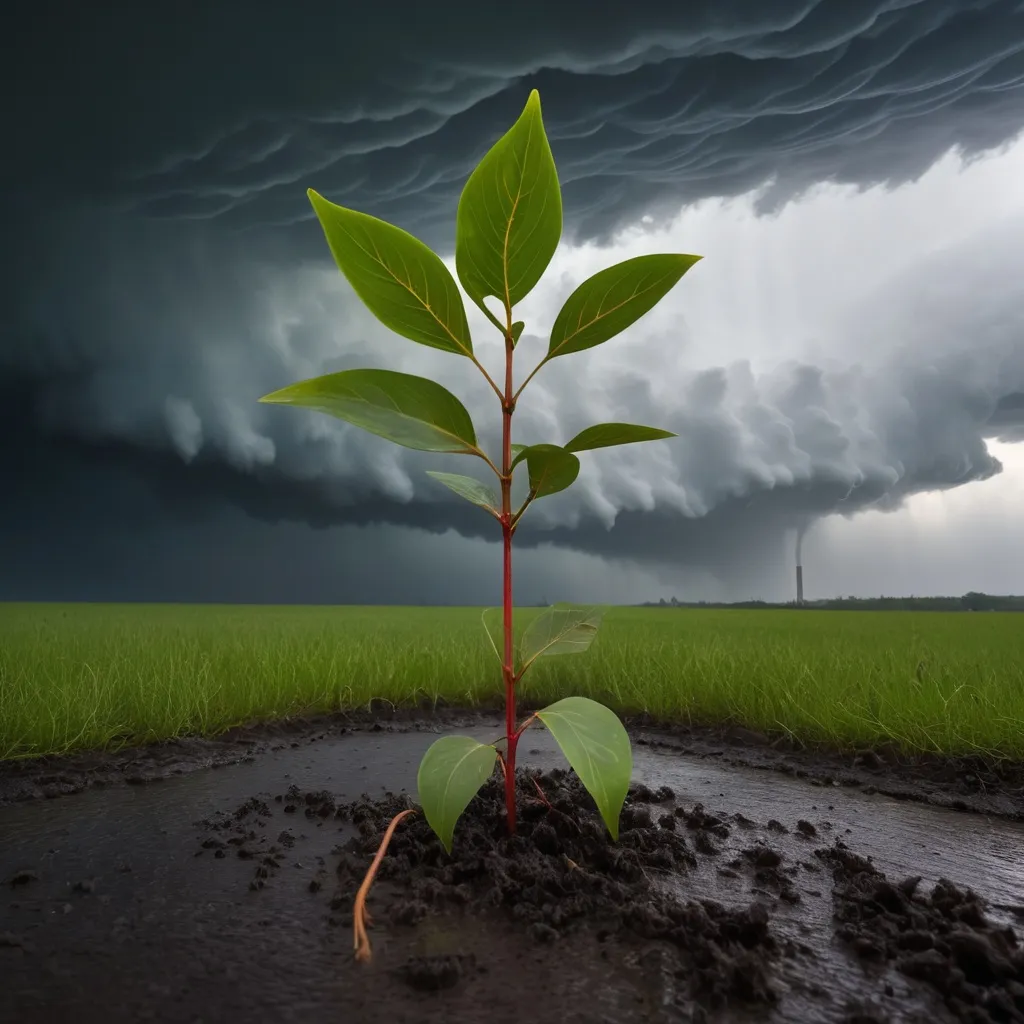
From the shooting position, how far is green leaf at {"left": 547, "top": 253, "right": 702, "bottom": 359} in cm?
120

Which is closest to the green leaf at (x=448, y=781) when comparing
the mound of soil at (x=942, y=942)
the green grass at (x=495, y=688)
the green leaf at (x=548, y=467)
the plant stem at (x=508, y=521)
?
the plant stem at (x=508, y=521)

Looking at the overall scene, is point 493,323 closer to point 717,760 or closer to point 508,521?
point 508,521

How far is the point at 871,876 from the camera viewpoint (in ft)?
4.41

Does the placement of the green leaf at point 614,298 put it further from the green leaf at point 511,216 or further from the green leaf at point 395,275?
the green leaf at point 395,275

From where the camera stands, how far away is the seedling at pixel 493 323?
1.13 meters

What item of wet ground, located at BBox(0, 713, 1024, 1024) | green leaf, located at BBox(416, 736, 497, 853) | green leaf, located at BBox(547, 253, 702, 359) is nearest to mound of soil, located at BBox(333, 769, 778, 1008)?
wet ground, located at BBox(0, 713, 1024, 1024)

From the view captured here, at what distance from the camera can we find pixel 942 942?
1.07 meters

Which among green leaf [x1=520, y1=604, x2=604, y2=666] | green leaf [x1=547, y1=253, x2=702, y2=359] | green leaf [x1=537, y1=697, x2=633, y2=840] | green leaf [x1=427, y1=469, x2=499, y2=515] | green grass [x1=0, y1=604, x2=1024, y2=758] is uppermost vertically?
green leaf [x1=547, y1=253, x2=702, y2=359]

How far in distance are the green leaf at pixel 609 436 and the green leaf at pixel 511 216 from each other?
0.97 feet

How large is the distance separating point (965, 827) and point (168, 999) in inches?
79.9

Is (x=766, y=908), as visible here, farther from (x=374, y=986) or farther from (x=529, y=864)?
(x=374, y=986)

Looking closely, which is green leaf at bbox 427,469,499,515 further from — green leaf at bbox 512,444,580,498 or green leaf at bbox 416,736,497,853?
green leaf at bbox 416,736,497,853

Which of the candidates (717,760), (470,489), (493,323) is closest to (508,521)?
(470,489)

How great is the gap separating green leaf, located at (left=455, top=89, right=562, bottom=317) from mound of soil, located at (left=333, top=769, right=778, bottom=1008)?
1.07 meters
